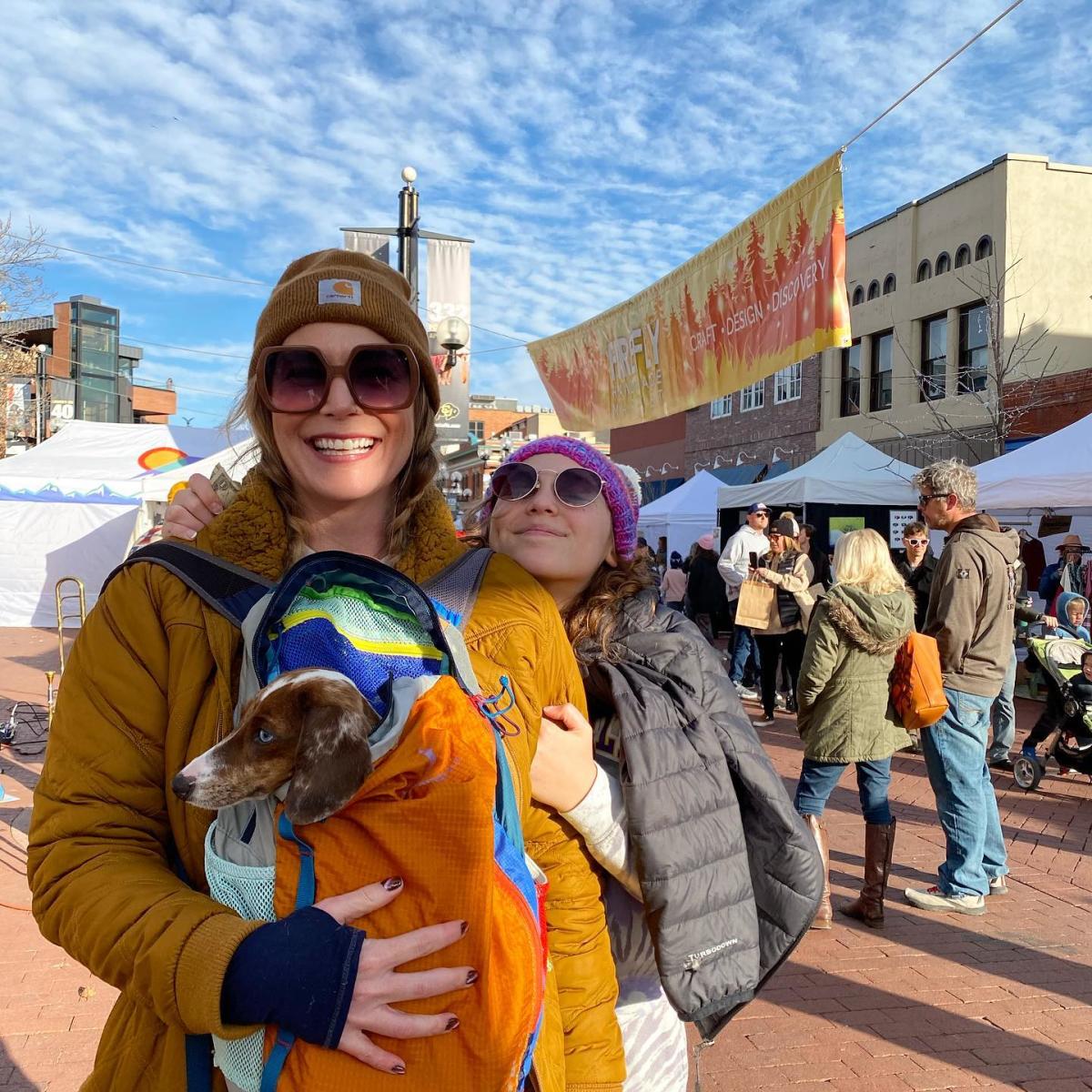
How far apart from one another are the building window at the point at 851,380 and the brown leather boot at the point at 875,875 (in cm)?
2079

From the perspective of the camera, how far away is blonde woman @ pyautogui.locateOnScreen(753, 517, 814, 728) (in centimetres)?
895

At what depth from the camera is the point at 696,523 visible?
736 inches

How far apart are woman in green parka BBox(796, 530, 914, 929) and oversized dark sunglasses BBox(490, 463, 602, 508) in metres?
3.10

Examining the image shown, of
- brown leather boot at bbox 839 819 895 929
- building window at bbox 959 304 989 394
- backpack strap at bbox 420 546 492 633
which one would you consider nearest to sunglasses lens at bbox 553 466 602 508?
backpack strap at bbox 420 546 492 633

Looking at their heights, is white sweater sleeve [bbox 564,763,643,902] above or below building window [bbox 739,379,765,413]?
below


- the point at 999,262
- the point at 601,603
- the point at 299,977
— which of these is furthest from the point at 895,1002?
the point at 999,262

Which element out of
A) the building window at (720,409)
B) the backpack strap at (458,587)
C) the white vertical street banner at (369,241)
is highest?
the building window at (720,409)

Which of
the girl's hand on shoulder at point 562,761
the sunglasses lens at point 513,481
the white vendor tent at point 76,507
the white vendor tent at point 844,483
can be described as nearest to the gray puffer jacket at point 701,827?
the girl's hand on shoulder at point 562,761

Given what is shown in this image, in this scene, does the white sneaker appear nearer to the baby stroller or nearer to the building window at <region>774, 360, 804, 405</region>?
the baby stroller

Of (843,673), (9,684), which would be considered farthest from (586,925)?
(9,684)

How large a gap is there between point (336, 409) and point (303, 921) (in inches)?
31.8

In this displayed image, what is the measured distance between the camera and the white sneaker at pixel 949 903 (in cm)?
478

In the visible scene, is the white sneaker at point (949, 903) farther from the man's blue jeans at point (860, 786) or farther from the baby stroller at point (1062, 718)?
the baby stroller at point (1062, 718)

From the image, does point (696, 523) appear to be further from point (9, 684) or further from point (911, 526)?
point (9, 684)
